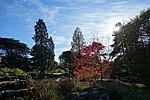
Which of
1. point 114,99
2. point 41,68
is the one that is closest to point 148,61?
point 114,99

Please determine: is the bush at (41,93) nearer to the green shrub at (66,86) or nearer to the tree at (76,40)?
the green shrub at (66,86)

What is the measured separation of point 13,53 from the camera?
196 ft

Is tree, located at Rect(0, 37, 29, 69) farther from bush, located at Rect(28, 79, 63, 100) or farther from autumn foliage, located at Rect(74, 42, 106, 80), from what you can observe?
bush, located at Rect(28, 79, 63, 100)

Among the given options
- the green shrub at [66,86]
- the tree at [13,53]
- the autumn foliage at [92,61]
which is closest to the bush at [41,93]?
the green shrub at [66,86]

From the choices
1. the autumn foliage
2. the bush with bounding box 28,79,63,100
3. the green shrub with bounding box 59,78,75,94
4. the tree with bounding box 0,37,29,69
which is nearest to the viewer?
the bush with bounding box 28,79,63,100

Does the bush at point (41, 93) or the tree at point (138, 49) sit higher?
the tree at point (138, 49)

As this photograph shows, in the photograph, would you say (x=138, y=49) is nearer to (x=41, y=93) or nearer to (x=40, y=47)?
(x=41, y=93)

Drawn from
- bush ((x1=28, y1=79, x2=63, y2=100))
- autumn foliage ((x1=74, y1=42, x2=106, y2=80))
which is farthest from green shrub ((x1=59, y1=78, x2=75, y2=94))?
autumn foliage ((x1=74, y1=42, x2=106, y2=80))

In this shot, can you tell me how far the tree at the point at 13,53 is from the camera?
56.3 metres

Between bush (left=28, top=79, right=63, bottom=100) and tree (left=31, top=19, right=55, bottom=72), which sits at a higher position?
tree (left=31, top=19, right=55, bottom=72)

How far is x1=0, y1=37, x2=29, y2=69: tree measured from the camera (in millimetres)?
56297

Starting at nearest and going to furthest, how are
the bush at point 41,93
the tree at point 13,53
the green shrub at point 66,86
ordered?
the bush at point 41,93 < the green shrub at point 66,86 < the tree at point 13,53

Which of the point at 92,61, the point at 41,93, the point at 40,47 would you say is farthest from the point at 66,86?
the point at 40,47

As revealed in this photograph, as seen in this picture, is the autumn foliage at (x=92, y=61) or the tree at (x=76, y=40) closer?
the autumn foliage at (x=92, y=61)
